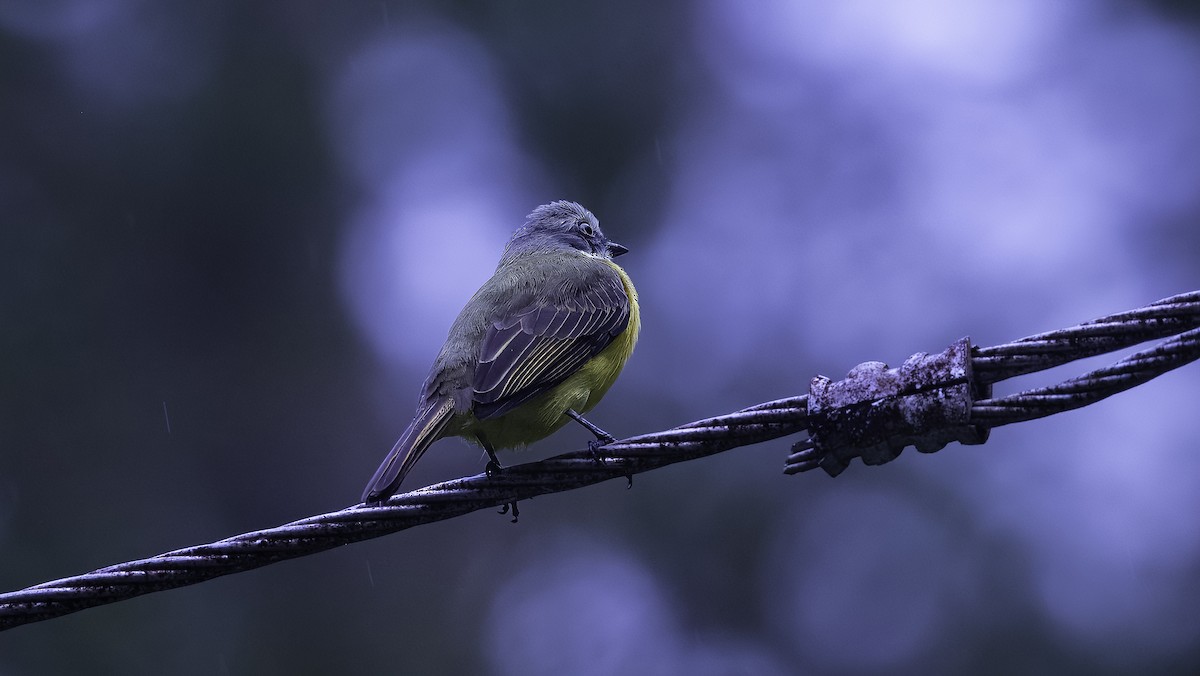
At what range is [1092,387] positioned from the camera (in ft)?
10.8

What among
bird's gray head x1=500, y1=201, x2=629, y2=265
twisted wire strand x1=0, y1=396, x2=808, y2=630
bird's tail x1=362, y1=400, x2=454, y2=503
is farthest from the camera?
bird's gray head x1=500, y1=201, x2=629, y2=265

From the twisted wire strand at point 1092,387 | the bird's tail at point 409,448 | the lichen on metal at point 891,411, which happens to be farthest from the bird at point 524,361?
the twisted wire strand at point 1092,387

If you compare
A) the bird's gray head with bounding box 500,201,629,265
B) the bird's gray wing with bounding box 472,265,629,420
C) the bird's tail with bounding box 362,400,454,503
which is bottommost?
the bird's tail with bounding box 362,400,454,503

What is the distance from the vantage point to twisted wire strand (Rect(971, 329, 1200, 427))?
3.18 m

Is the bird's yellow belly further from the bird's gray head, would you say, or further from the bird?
the bird's gray head

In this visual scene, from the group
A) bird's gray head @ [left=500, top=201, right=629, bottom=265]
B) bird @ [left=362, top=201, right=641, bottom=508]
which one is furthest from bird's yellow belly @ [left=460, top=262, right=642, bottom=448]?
bird's gray head @ [left=500, top=201, right=629, bottom=265]

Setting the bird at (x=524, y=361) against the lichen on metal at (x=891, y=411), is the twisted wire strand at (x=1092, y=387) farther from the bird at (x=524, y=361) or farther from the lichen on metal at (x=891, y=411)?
the bird at (x=524, y=361)

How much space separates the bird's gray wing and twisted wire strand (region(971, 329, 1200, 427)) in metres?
2.05

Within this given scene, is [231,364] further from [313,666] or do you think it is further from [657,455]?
[657,455]

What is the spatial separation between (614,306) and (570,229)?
171 centimetres

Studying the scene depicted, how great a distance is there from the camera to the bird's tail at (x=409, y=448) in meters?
4.25

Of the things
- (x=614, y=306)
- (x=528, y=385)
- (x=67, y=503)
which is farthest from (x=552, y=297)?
(x=67, y=503)

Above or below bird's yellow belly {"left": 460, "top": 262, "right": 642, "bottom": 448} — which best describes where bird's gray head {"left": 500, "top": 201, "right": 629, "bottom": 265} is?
above

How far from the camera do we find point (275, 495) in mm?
11859
